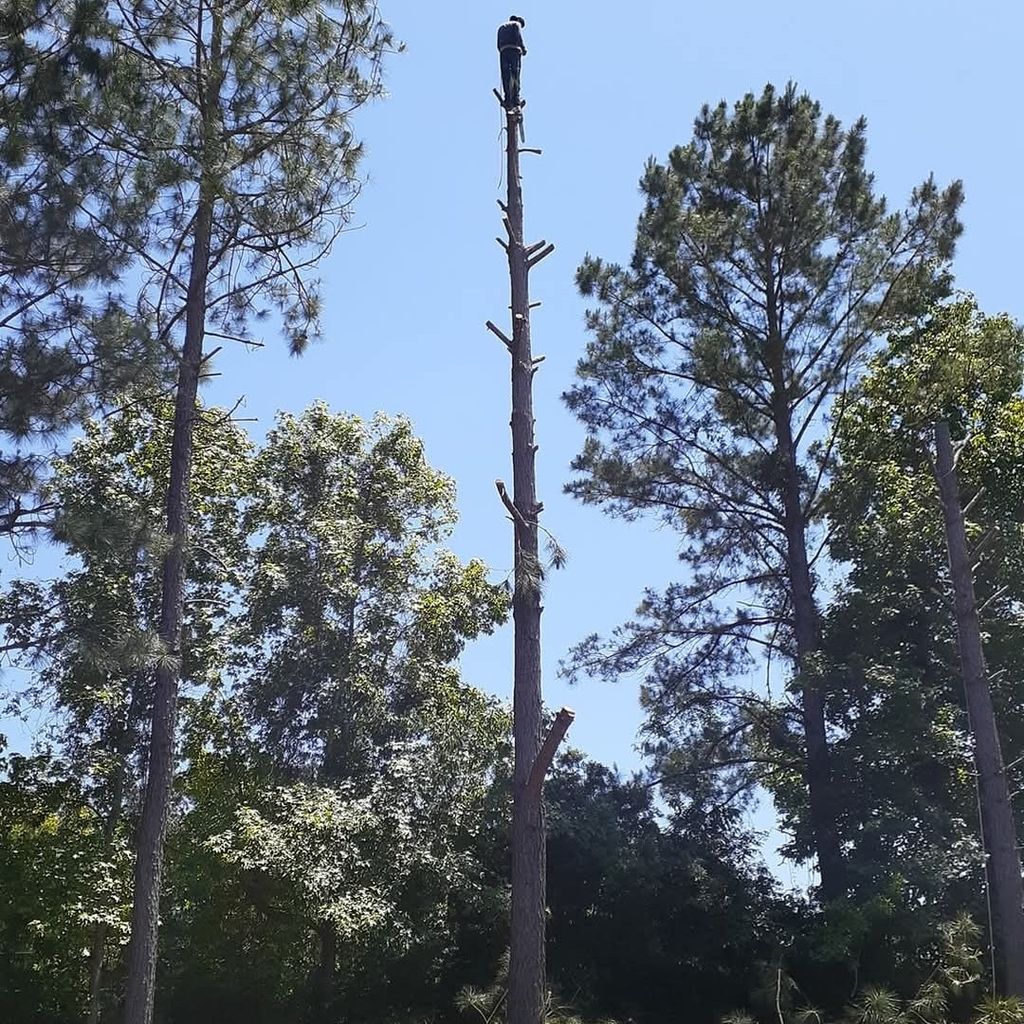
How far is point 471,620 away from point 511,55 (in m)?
9.42

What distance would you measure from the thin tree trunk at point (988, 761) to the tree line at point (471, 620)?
0.04m

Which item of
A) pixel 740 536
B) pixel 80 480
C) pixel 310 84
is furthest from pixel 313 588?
pixel 310 84

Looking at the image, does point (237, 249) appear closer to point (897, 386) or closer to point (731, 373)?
point (731, 373)

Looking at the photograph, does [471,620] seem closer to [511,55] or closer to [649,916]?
[649,916]

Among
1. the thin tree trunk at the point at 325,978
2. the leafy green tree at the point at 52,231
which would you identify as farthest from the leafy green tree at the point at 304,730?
the leafy green tree at the point at 52,231

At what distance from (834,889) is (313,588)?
7669mm

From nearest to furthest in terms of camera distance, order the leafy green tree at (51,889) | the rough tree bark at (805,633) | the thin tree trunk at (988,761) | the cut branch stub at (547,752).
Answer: the cut branch stub at (547,752) < the thin tree trunk at (988,761) < the rough tree bark at (805,633) < the leafy green tree at (51,889)

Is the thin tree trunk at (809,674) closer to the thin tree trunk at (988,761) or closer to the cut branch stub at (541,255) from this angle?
the thin tree trunk at (988,761)

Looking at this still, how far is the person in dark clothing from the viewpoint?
8.57m

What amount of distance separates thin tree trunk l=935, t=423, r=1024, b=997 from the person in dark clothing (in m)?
5.92

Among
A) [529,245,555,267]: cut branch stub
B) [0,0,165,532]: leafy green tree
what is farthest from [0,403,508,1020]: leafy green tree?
[529,245,555,267]: cut branch stub

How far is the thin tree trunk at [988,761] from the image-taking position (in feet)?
34.1

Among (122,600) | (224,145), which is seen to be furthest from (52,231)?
(122,600)

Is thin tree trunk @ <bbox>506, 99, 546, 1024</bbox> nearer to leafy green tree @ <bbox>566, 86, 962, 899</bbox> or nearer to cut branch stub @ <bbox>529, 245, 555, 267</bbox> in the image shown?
cut branch stub @ <bbox>529, 245, 555, 267</bbox>
